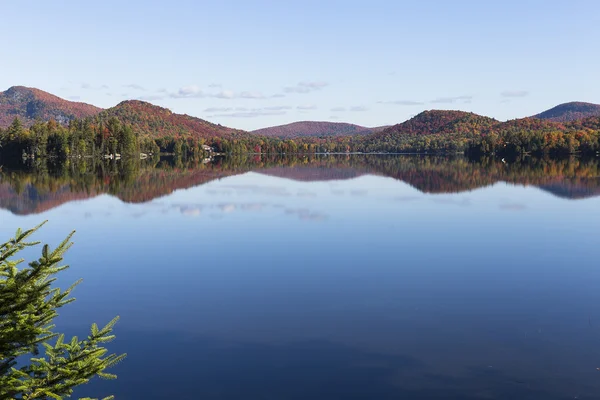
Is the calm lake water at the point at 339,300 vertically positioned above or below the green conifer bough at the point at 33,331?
below

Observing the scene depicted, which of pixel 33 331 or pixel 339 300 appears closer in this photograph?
pixel 33 331

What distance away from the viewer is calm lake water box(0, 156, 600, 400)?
10828mm

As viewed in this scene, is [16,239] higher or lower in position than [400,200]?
higher

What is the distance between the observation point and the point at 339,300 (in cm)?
1591

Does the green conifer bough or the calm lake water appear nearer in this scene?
the green conifer bough

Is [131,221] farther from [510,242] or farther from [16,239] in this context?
[16,239]

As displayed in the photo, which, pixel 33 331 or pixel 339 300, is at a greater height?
pixel 33 331

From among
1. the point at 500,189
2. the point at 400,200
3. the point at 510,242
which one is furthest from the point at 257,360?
the point at 500,189

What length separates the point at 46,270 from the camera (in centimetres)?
520

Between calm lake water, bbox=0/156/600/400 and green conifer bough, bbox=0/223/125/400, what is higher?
green conifer bough, bbox=0/223/125/400

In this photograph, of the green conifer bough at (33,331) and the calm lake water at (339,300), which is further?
the calm lake water at (339,300)

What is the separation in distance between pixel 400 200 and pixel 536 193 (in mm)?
13020

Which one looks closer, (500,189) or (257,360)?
(257,360)

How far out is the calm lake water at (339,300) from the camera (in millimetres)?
10828
